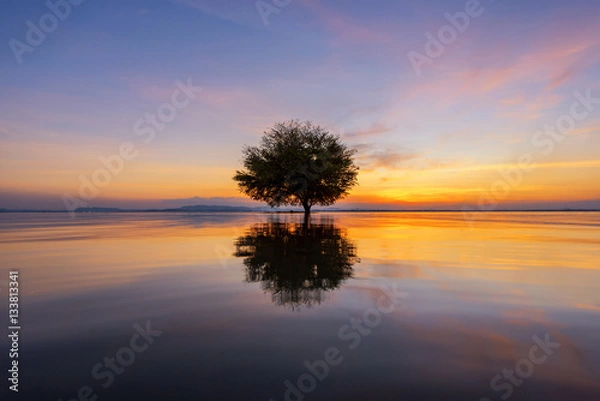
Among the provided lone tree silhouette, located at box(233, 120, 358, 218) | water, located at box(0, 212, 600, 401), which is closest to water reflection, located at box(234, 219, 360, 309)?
water, located at box(0, 212, 600, 401)

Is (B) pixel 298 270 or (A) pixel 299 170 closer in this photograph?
(B) pixel 298 270

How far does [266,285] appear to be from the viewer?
9.42 meters

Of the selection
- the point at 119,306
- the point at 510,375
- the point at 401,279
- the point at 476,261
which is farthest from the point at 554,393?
the point at 476,261

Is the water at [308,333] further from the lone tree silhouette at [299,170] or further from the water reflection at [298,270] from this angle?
the lone tree silhouette at [299,170]

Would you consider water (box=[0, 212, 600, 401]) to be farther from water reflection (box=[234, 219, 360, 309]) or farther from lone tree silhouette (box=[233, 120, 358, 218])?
lone tree silhouette (box=[233, 120, 358, 218])

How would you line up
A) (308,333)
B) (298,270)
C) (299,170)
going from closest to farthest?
(308,333) → (298,270) → (299,170)

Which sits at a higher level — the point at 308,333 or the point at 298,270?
the point at 298,270

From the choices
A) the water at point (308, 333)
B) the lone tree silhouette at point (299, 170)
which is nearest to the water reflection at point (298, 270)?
the water at point (308, 333)

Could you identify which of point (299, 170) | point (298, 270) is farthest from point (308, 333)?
point (299, 170)

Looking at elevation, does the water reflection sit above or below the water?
above

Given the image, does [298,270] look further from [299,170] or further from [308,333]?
[299,170]

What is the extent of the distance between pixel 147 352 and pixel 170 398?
1445mm

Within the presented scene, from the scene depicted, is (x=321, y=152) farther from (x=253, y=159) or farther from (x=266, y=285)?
(x=266, y=285)

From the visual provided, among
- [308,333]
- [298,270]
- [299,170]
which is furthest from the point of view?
[299,170]
